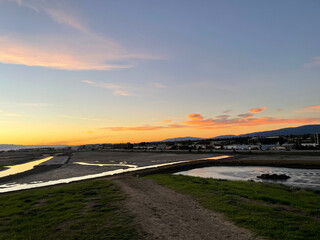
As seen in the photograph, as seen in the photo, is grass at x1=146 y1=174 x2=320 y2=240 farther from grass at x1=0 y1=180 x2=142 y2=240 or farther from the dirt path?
grass at x1=0 y1=180 x2=142 y2=240

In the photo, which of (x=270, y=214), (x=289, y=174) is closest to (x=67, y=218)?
(x=270, y=214)

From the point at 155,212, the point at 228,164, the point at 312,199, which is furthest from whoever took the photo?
the point at 228,164

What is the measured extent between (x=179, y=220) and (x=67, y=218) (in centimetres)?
798

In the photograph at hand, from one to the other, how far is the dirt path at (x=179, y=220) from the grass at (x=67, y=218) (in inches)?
41.5

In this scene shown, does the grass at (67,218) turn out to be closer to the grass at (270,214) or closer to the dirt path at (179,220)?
the dirt path at (179,220)

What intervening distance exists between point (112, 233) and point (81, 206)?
7764 mm

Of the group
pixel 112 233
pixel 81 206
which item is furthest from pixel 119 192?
pixel 112 233

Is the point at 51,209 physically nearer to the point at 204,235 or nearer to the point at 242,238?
the point at 204,235

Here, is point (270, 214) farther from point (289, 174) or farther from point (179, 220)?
point (289, 174)

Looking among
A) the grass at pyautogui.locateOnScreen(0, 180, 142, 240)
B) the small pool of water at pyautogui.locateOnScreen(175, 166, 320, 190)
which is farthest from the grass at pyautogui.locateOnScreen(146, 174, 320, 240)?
the small pool of water at pyautogui.locateOnScreen(175, 166, 320, 190)

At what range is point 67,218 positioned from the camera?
15.8m

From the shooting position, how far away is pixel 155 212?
54.1 ft

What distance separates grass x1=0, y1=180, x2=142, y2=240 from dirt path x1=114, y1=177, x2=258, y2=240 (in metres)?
1.05

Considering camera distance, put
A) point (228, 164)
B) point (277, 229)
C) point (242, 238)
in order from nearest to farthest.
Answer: point (242, 238) < point (277, 229) < point (228, 164)
